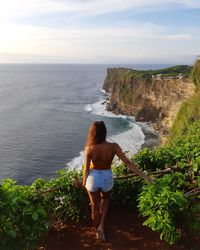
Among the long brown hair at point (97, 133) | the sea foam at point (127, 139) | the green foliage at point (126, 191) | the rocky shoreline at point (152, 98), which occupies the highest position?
the long brown hair at point (97, 133)

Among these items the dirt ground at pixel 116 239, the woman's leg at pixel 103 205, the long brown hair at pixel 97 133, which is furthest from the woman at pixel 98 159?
the dirt ground at pixel 116 239

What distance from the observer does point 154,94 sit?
67.2 m

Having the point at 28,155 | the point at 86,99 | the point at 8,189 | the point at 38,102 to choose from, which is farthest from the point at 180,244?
the point at 86,99

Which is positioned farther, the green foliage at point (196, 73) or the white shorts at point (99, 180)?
the green foliage at point (196, 73)

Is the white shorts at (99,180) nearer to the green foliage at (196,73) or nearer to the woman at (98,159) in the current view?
the woman at (98,159)

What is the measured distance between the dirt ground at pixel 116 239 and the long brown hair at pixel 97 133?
176 centimetres

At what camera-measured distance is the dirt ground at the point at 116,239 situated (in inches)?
247

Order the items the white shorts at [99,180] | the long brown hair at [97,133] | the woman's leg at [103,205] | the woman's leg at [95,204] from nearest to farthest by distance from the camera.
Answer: the long brown hair at [97,133], the white shorts at [99,180], the woman's leg at [95,204], the woman's leg at [103,205]

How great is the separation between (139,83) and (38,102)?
87.9 feet

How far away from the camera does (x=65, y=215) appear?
7320 mm

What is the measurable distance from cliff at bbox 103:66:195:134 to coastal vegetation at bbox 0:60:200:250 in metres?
43.8

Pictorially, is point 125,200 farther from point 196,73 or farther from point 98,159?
point 196,73

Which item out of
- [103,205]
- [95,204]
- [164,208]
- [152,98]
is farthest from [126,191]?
[152,98]

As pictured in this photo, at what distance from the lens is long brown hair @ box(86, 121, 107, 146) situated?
607cm
